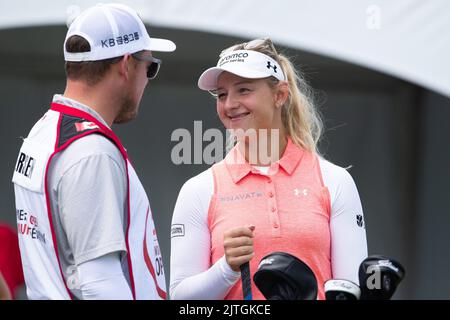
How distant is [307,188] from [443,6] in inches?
93.0

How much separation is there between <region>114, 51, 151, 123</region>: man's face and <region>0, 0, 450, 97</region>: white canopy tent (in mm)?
2417

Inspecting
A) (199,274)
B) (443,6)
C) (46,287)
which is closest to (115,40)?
(46,287)

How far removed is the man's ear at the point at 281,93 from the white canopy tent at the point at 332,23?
163 centimetres

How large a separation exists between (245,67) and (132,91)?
2.28 ft

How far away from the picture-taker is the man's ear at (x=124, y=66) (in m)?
2.33

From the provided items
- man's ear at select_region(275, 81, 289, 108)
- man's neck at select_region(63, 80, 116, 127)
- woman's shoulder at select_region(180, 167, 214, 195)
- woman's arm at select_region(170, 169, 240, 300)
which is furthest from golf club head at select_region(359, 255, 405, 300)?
man's neck at select_region(63, 80, 116, 127)

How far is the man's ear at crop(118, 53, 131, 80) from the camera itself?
233 cm

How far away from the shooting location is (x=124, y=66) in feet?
7.67

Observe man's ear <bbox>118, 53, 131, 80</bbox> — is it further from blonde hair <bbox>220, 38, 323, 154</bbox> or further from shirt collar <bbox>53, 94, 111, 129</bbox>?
blonde hair <bbox>220, 38, 323, 154</bbox>

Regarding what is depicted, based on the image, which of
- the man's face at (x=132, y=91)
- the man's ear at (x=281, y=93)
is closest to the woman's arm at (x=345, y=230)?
the man's ear at (x=281, y=93)

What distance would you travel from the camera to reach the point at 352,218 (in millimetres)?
2830

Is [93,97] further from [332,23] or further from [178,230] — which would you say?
[332,23]

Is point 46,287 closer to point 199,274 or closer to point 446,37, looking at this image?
point 199,274

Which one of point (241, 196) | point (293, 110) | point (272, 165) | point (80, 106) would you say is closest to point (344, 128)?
point (293, 110)
